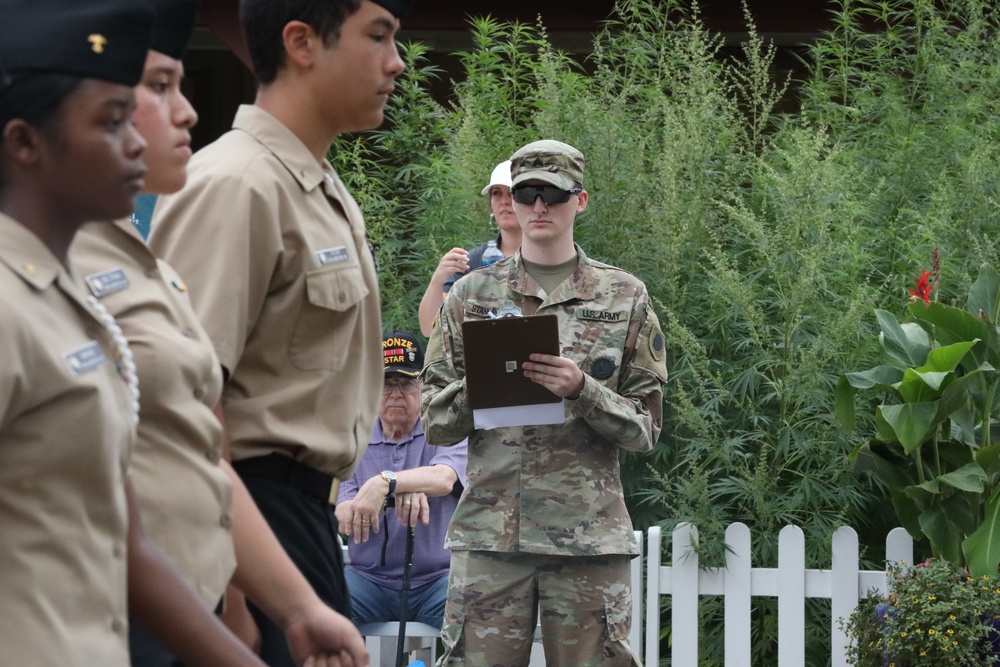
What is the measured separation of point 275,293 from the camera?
2188 mm

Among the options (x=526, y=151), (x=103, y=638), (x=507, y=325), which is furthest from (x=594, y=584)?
(x=103, y=638)

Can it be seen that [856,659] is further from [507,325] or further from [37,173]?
[37,173]

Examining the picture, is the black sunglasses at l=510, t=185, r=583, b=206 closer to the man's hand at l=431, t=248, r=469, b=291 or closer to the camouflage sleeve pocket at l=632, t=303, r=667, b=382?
the camouflage sleeve pocket at l=632, t=303, r=667, b=382

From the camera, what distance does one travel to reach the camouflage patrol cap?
4371 mm

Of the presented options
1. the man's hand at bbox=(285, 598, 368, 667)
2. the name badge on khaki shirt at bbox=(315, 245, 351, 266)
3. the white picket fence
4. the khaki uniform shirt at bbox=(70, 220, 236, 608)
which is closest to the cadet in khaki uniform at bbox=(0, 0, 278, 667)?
the khaki uniform shirt at bbox=(70, 220, 236, 608)

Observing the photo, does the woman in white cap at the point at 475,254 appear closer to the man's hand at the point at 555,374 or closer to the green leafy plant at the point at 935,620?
the man's hand at the point at 555,374

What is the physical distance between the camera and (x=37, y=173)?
145 cm

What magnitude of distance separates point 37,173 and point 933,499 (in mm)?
4493

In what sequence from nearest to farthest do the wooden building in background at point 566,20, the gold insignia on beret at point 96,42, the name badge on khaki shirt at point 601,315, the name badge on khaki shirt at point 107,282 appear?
the gold insignia on beret at point 96,42 < the name badge on khaki shirt at point 107,282 < the name badge on khaki shirt at point 601,315 < the wooden building in background at point 566,20

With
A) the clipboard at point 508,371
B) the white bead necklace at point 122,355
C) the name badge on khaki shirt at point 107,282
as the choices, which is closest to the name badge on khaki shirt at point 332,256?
the name badge on khaki shirt at point 107,282

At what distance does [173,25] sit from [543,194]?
2.50m

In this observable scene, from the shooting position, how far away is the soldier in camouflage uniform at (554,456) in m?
4.14

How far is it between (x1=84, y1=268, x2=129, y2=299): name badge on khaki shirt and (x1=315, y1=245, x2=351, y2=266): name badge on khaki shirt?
0.46m

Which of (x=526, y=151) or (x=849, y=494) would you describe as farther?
(x=849, y=494)
